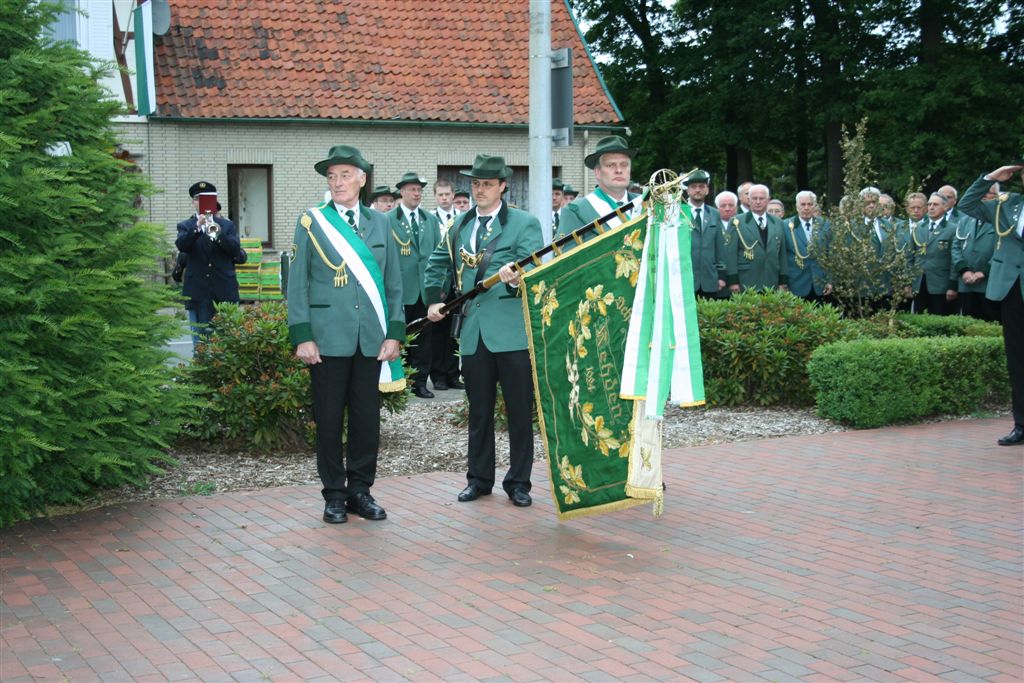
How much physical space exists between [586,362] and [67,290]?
2.94 m

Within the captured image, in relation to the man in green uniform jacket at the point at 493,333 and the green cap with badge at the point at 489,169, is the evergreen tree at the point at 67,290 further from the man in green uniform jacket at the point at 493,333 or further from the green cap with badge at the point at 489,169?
the green cap with badge at the point at 489,169

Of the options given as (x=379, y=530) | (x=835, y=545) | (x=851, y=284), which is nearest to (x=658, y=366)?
(x=835, y=545)

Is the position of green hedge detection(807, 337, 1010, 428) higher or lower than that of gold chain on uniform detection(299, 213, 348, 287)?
lower

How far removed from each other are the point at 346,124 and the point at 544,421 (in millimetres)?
19434

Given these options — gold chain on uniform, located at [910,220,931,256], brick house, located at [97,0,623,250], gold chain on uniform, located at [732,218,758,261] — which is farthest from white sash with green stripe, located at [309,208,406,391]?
brick house, located at [97,0,623,250]

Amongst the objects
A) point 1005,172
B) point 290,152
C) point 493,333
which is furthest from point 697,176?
point 290,152

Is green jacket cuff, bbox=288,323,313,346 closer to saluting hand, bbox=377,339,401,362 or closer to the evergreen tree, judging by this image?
Answer: saluting hand, bbox=377,339,401,362

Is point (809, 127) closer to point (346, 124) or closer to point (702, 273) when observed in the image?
point (346, 124)

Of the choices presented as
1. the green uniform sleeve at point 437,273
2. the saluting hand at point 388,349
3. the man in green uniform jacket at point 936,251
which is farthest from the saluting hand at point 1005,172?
the man in green uniform jacket at point 936,251

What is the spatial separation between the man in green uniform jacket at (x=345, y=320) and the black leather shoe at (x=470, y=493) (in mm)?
636

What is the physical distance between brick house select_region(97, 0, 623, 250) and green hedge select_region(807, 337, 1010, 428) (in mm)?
16026

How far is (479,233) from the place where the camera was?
25.8 feet

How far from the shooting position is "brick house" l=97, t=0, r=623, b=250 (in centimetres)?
2489

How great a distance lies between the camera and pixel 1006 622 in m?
5.58
